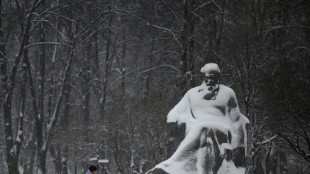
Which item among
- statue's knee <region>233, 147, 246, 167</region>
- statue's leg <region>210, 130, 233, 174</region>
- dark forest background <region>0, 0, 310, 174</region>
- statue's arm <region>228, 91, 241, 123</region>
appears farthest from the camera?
dark forest background <region>0, 0, 310, 174</region>

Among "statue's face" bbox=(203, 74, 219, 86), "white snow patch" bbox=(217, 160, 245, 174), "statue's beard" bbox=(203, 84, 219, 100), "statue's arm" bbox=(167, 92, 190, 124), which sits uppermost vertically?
"statue's face" bbox=(203, 74, 219, 86)

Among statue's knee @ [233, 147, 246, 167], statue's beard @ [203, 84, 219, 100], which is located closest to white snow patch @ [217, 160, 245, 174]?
statue's knee @ [233, 147, 246, 167]

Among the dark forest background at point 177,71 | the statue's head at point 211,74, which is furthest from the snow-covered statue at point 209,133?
the dark forest background at point 177,71

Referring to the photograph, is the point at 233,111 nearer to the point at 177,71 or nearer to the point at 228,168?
the point at 228,168

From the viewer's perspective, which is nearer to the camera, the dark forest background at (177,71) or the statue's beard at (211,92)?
the statue's beard at (211,92)

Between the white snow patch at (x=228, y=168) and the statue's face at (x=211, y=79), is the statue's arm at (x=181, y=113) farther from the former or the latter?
the white snow patch at (x=228, y=168)

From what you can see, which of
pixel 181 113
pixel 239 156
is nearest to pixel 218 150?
pixel 239 156

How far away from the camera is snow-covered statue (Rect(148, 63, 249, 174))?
7887 mm

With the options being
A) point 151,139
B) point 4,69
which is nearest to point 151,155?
point 151,139

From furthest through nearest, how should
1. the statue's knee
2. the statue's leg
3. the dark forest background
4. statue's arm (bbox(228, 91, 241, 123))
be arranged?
the dark forest background
statue's arm (bbox(228, 91, 241, 123))
the statue's knee
the statue's leg

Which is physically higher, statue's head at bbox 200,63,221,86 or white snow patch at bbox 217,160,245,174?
statue's head at bbox 200,63,221,86

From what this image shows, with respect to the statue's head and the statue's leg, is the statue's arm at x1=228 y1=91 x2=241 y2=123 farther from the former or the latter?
the statue's leg

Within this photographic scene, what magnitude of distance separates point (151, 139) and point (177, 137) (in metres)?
9.45

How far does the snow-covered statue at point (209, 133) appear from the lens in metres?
7.89
